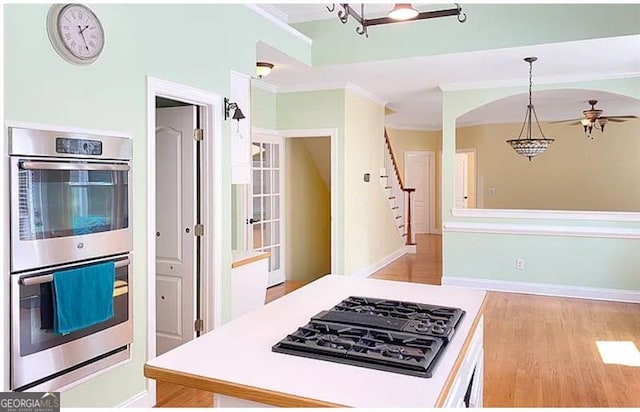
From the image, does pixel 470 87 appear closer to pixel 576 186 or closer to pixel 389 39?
pixel 389 39

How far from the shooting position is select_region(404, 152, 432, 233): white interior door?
11812 mm

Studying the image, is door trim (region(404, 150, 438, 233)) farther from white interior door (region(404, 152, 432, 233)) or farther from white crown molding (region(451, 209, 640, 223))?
white crown molding (region(451, 209, 640, 223))

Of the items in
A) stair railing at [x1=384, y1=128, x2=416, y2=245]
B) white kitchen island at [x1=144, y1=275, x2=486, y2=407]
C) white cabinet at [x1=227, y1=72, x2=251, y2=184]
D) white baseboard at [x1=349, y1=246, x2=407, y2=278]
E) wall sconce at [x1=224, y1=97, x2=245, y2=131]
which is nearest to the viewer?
white kitchen island at [x1=144, y1=275, x2=486, y2=407]

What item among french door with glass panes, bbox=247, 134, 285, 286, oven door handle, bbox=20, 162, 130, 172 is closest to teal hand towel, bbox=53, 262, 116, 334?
oven door handle, bbox=20, 162, 130, 172

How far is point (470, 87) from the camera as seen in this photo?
6.17 m

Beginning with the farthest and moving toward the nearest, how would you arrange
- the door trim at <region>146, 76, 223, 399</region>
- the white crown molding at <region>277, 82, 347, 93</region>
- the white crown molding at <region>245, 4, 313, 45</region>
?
the white crown molding at <region>277, 82, 347, 93</region>, the white crown molding at <region>245, 4, 313, 45</region>, the door trim at <region>146, 76, 223, 399</region>

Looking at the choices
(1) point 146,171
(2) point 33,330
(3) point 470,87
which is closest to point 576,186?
(3) point 470,87

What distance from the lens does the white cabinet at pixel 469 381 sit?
61.8 inches

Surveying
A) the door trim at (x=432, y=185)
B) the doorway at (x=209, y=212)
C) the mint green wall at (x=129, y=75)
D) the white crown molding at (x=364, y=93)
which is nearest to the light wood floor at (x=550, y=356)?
the doorway at (x=209, y=212)

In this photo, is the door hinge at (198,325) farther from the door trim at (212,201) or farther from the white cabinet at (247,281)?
the white cabinet at (247,281)

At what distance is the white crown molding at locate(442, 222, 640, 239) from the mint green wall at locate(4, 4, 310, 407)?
3563 millimetres

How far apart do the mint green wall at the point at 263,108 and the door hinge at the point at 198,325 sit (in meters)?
2.91

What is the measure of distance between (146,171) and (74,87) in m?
0.64

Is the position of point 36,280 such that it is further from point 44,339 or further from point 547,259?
point 547,259
